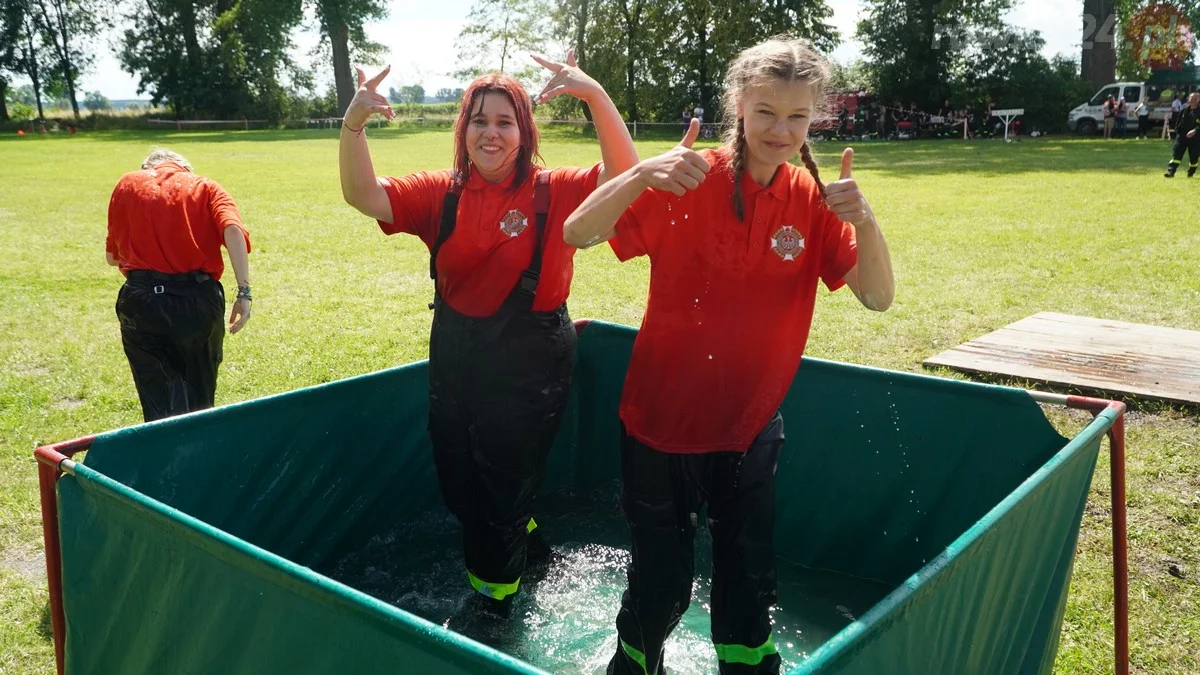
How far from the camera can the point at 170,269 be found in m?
4.53

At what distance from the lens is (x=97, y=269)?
12148 millimetres

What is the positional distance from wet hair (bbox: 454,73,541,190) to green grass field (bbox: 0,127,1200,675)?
251 centimetres

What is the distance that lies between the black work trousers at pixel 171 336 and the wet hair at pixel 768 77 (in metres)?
2.97

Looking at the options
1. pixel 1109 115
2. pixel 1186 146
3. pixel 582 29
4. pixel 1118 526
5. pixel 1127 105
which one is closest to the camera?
pixel 1118 526

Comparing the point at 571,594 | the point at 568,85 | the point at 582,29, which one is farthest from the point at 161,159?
the point at 582,29

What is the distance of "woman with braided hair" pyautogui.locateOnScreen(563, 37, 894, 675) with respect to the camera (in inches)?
100

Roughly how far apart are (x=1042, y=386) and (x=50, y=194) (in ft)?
64.8

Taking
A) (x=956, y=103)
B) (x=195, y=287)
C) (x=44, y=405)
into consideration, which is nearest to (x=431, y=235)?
(x=195, y=287)

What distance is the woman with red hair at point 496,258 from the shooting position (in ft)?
11.0

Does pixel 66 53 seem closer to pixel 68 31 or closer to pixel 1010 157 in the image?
pixel 68 31

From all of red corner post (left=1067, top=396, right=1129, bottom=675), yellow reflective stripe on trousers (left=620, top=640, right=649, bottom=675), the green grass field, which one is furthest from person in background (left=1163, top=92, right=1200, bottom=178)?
yellow reflective stripe on trousers (left=620, top=640, right=649, bottom=675)

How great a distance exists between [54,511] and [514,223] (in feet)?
5.49

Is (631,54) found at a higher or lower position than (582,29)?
lower

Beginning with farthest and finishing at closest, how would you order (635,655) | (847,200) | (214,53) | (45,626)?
(214,53) < (45,626) < (635,655) < (847,200)
